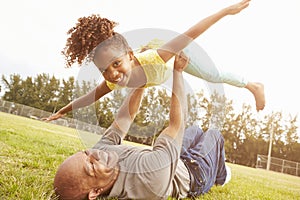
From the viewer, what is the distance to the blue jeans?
79.9 inches

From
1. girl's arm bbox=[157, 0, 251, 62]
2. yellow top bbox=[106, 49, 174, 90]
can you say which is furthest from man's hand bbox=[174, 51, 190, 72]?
yellow top bbox=[106, 49, 174, 90]

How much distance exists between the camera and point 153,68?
238cm

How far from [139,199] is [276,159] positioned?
20.8 m

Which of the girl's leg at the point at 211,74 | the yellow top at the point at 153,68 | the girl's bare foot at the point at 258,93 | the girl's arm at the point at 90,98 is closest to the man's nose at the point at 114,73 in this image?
the yellow top at the point at 153,68

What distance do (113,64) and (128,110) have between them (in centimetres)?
36

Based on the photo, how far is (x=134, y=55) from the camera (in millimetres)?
2346

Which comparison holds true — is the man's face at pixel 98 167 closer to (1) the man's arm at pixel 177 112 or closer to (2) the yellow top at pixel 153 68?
(1) the man's arm at pixel 177 112

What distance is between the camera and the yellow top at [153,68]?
229 cm

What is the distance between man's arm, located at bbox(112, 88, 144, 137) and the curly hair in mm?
364

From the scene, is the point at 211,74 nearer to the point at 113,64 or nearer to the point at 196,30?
the point at 196,30

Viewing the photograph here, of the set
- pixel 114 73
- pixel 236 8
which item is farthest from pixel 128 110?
pixel 236 8

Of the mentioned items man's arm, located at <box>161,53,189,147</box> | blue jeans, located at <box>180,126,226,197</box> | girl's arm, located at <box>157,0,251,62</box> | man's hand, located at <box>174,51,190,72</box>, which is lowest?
blue jeans, located at <box>180,126,226,197</box>

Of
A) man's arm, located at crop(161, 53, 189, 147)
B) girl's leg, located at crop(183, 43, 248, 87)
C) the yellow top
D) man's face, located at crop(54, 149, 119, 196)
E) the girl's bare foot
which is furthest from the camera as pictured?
the girl's bare foot

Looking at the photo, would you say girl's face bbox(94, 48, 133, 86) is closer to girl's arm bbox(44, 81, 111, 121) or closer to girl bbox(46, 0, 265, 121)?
girl bbox(46, 0, 265, 121)
